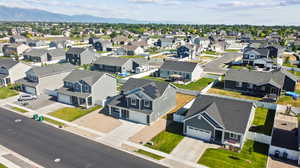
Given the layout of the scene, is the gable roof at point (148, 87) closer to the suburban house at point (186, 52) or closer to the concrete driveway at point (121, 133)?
the concrete driveway at point (121, 133)

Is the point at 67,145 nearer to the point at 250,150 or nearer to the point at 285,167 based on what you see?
the point at 250,150

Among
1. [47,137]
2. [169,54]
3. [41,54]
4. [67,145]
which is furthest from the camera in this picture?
[169,54]

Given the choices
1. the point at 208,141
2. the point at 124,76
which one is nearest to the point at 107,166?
the point at 208,141

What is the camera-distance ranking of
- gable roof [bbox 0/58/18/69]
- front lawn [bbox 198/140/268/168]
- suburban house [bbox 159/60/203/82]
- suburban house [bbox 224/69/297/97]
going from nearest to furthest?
1. front lawn [bbox 198/140/268/168]
2. suburban house [bbox 224/69/297/97]
3. gable roof [bbox 0/58/18/69]
4. suburban house [bbox 159/60/203/82]

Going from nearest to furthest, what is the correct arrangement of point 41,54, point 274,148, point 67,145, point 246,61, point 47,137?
point 274,148, point 67,145, point 47,137, point 246,61, point 41,54

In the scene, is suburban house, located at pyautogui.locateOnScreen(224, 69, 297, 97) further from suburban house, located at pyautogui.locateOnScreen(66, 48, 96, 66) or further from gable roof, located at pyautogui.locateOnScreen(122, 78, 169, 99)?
suburban house, located at pyautogui.locateOnScreen(66, 48, 96, 66)

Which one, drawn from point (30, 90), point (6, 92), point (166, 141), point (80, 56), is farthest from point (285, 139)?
point (80, 56)

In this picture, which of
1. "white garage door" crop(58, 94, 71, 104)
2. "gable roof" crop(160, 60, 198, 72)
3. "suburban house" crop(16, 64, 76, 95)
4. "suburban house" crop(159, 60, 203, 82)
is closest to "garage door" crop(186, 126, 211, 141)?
"white garage door" crop(58, 94, 71, 104)
